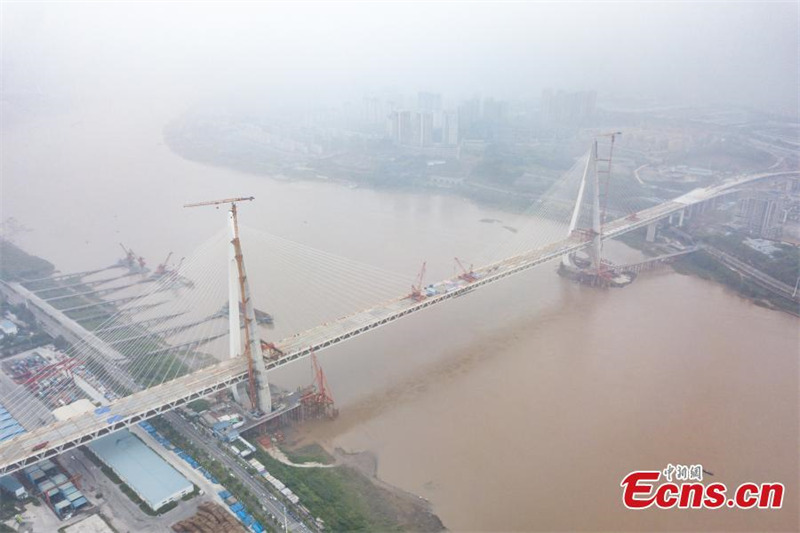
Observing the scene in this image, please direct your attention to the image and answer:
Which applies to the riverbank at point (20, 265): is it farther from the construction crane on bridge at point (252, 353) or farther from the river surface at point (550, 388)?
the construction crane on bridge at point (252, 353)

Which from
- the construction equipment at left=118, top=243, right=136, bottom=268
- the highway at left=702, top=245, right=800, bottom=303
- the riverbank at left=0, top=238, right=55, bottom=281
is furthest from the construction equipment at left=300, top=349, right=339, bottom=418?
the highway at left=702, top=245, right=800, bottom=303

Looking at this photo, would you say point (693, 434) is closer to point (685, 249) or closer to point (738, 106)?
point (685, 249)

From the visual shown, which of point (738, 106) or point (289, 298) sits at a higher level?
point (738, 106)

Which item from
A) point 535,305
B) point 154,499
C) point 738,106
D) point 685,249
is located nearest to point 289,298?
point 535,305

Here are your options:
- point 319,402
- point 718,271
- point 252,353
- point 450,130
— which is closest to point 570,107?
point 450,130

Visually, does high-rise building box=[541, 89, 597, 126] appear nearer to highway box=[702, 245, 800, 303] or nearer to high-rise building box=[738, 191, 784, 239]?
high-rise building box=[738, 191, 784, 239]

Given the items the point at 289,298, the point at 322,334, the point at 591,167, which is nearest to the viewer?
the point at 322,334

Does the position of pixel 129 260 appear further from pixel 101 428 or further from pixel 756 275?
pixel 756 275
